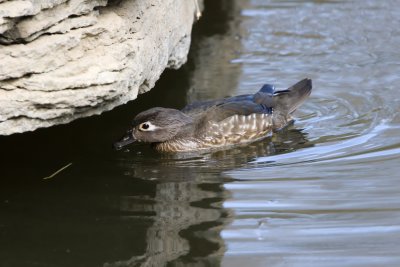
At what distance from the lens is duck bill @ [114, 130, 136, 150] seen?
26.6 ft

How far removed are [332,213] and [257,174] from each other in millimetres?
1108

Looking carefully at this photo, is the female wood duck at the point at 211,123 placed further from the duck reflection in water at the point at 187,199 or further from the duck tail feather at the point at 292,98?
the duck reflection in water at the point at 187,199

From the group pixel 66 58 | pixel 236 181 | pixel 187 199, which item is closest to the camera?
pixel 66 58

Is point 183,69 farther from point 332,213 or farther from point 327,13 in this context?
point 332,213

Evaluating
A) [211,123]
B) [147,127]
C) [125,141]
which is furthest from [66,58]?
[211,123]

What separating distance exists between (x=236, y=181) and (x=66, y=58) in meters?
1.63

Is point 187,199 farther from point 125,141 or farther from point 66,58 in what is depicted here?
point 125,141

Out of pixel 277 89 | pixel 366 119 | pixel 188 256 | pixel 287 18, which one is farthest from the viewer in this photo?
pixel 287 18

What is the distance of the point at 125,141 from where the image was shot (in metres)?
8.16

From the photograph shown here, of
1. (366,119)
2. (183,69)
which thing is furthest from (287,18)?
(366,119)

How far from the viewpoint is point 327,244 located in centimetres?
581

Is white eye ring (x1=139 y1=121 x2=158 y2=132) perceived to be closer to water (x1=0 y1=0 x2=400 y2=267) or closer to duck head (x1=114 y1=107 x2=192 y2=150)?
duck head (x1=114 y1=107 x2=192 y2=150)

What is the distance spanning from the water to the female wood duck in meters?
0.19

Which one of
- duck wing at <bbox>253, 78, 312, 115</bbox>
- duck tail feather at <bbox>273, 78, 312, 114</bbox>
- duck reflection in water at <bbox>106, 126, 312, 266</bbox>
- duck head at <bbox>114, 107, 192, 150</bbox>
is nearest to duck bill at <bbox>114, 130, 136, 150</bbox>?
duck head at <bbox>114, 107, 192, 150</bbox>
